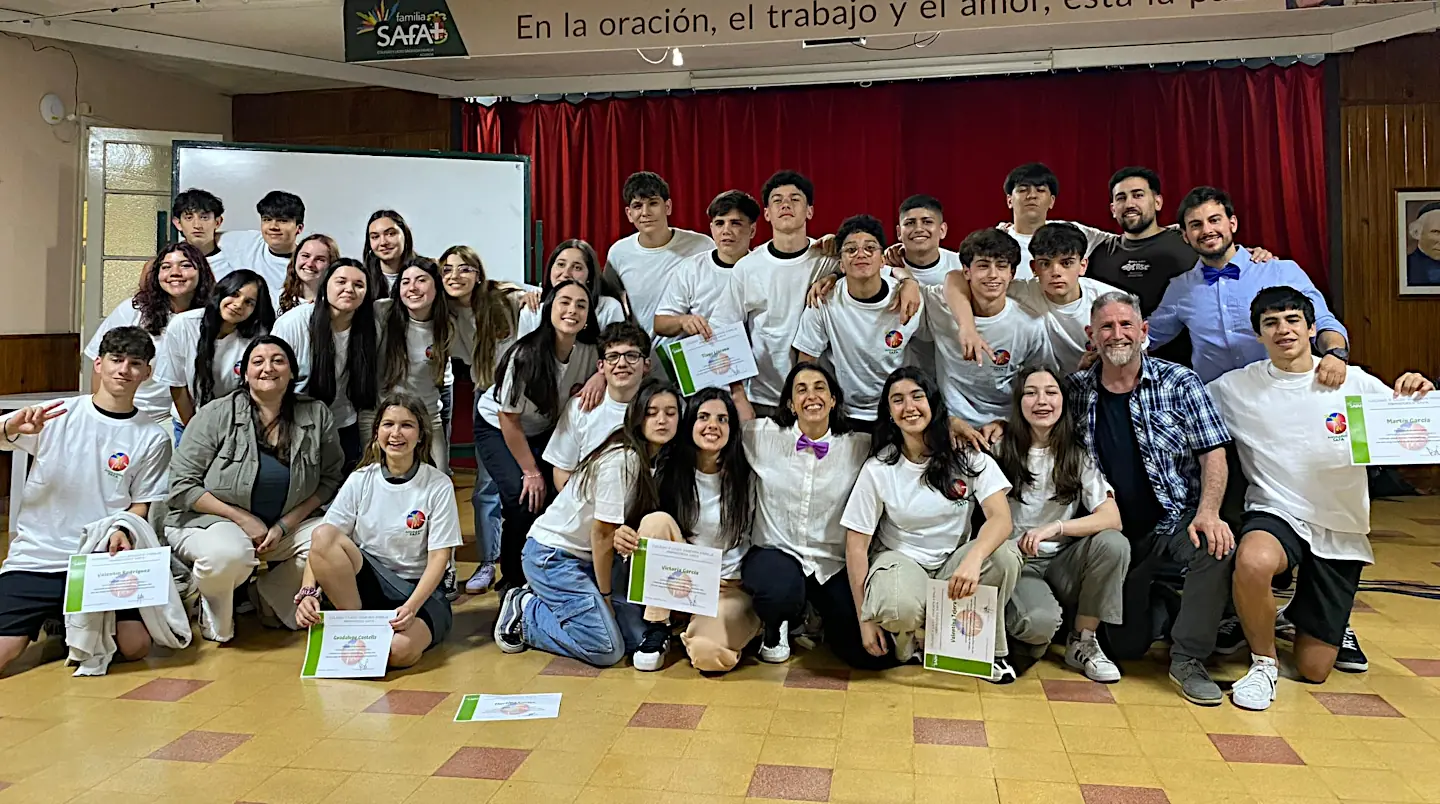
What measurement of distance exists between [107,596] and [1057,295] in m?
3.51

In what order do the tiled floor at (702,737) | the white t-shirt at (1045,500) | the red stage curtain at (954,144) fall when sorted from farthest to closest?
the red stage curtain at (954,144)
the white t-shirt at (1045,500)
the tiled floor at (702,737)

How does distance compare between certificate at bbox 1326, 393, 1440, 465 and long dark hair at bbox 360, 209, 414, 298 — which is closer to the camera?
certificate at bbox 1326, 393, 1440, 465

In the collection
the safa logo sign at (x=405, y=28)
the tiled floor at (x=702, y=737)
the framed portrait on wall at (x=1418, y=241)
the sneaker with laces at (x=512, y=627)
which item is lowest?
the tiled floor at (x=702, y=737)

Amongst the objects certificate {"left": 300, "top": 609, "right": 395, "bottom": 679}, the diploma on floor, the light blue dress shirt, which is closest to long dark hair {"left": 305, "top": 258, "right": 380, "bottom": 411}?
certificate {"left": 300, "top": 609, "right": 395, "bottom": 679}

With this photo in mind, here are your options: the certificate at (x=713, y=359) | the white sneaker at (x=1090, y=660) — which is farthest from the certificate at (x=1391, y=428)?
the certificate at (x=713, y=359)

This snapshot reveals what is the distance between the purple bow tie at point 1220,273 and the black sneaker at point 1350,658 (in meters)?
1.39

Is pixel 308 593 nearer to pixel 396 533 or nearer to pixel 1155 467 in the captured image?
pixel 396 533

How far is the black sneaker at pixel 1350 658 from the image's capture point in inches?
128

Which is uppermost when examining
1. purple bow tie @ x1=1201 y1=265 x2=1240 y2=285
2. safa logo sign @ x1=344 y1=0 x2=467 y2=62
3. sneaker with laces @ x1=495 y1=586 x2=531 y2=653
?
safa logo sign @ x1=344 y1=0 x2=467 y2=62

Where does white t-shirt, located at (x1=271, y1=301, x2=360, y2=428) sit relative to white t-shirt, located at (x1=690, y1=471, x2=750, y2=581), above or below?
above

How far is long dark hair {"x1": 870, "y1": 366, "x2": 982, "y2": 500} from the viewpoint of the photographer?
3.24 metres

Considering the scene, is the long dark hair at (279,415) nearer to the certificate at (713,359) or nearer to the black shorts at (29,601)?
the black shorts at (29,601)

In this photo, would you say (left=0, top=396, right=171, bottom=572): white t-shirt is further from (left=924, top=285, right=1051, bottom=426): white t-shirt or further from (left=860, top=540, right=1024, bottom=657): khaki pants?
(left=924, top=285, right=1051, bottom=426): white t-shirt

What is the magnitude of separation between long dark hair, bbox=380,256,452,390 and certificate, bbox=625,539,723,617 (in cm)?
147
